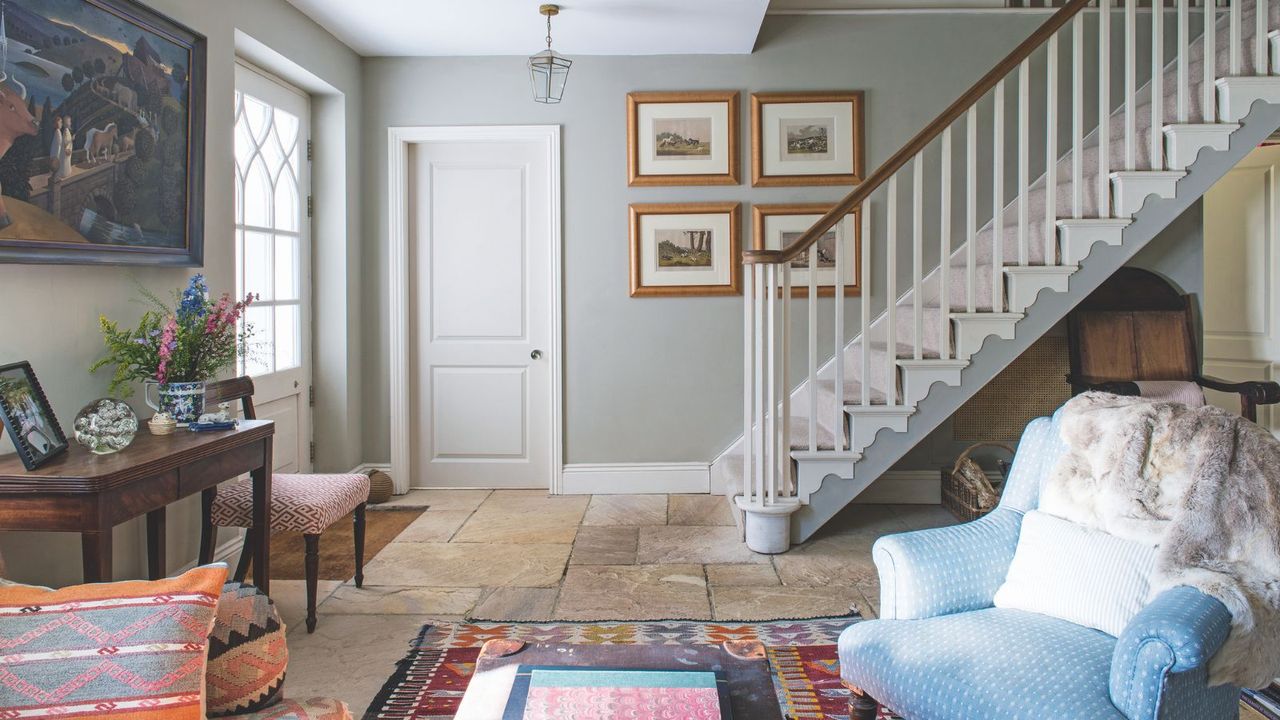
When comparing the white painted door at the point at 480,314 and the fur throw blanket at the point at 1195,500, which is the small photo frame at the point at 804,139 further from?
the fur throw blanket at the point at 1195,500

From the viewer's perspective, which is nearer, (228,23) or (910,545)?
(910,545)

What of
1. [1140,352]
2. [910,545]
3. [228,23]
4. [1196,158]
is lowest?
[910,545]

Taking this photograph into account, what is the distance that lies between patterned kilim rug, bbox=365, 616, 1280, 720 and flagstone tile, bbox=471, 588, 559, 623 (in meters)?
0.07

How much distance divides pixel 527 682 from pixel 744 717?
15.7 inches

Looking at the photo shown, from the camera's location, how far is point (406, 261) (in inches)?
189

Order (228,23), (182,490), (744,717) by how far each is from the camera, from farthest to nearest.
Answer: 1. (228,23)
2. (182,490)
3. (744,717)

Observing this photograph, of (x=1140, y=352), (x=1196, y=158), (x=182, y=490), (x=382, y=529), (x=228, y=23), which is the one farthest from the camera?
(x=1140, y=352)

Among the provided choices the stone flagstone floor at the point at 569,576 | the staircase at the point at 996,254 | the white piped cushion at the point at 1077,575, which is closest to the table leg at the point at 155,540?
the stone flagstone floor at the point at 569,576

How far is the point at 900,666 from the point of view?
1.80m

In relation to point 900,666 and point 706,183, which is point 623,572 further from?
point 706,183

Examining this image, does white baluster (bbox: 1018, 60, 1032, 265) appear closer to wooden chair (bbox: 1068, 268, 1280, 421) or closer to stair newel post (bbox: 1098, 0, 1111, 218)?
stair newel post (bbox: 1098, 0, 1111, 218)

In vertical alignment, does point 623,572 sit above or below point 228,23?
below

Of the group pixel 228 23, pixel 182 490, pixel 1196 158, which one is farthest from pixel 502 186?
pixel 1196 158

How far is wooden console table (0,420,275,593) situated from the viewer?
192cm
